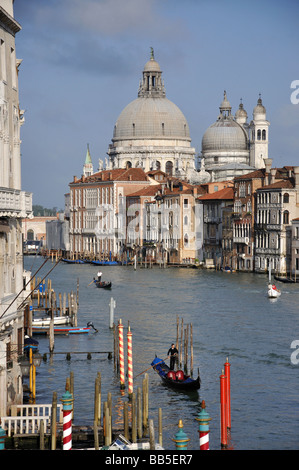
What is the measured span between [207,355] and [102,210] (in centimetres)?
6772

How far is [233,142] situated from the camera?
108m

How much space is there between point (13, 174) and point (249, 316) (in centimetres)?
2090

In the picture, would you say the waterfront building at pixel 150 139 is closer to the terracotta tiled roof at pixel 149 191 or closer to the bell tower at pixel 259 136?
the bell tower at pixel 259 136

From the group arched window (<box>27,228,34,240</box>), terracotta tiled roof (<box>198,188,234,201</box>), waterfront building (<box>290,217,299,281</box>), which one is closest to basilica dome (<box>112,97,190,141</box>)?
arched window (<box>27,228,34,240</box>)

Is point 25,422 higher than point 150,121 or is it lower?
lower

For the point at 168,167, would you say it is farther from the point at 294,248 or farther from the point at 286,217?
the point at 294,248

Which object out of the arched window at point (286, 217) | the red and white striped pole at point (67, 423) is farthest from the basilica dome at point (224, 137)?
the red and white striped pole at point (67, 423)

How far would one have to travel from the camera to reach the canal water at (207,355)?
1947 centimetres

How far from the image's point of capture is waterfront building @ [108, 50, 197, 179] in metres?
112

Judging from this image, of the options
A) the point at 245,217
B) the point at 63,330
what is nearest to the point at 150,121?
the point at 245,217

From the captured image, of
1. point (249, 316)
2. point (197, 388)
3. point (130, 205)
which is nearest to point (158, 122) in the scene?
point (130, 205)

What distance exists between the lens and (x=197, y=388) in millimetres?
22031

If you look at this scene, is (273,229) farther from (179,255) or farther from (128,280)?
(179,255)

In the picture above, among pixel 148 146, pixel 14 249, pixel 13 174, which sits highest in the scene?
pixel 148 146
